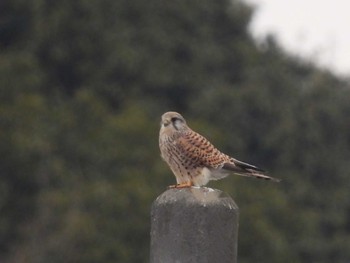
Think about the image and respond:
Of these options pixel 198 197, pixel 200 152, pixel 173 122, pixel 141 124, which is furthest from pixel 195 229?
pixel 141 124

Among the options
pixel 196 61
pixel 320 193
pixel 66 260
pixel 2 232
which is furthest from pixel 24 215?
pixel 196 61

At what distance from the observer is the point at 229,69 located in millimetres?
49500

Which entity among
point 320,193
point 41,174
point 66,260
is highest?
point 320,193

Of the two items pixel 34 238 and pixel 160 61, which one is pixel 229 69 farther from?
pixel 34 238

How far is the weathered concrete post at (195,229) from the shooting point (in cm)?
625

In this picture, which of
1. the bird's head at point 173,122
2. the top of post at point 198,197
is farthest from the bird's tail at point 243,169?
the top of post at point 198,197

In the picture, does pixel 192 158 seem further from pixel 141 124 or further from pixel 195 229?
pixel 141 124

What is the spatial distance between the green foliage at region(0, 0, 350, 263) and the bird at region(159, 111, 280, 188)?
81.2 feet

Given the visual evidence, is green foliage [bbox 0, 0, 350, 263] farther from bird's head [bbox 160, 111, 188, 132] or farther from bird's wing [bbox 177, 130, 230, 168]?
bird's wing [bbox 177, 130, 230, 168]

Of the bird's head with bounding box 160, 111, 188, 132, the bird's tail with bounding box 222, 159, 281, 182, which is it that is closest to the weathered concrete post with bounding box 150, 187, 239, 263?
the bird's tail with bounding box 222, 159, 281, 182

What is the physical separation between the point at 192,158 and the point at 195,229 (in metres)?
2.20

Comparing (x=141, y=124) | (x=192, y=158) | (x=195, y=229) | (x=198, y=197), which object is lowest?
(x=195, y=229)

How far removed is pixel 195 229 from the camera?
628 cm

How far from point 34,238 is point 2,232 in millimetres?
1157
